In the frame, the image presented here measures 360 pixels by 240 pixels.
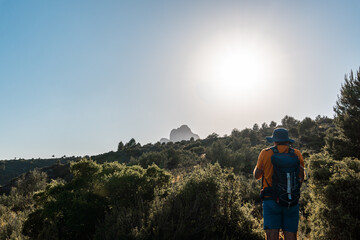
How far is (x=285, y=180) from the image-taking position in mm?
3346

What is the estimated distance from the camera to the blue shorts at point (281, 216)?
3363 millimetres

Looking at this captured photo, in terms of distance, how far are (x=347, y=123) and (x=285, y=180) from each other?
1419 centimetres

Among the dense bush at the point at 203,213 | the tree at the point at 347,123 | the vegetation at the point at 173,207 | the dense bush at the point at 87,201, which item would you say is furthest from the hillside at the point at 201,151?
the dense bush at the point at 203,213

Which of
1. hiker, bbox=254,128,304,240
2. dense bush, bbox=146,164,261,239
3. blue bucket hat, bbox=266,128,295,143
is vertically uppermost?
blue bucket hat, bbox=266,128,295,143

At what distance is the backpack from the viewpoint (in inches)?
130

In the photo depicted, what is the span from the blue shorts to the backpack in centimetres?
13

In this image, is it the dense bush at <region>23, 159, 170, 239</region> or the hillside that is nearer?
the dense bush at <region>23, 159, 170, 239</region>

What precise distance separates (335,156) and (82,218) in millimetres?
15514

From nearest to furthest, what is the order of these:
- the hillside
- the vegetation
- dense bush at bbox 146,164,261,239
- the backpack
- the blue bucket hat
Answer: the backpack → the blue bucket hat → the vegetation → dense bush at bbox 146,164,261,239 → the hillside

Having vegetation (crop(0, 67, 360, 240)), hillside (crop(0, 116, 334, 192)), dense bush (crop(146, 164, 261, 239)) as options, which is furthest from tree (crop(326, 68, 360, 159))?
dense bush (crop(146, 164, 261, 239))

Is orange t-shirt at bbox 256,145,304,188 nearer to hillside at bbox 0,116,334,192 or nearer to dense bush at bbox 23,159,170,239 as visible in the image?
dense bush at bbox 23,159,170,239

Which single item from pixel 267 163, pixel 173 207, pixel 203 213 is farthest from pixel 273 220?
pixel 173 207

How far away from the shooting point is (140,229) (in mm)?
3896

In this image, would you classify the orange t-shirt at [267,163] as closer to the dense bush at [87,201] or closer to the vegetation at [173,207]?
the vegetation at [173,207]
